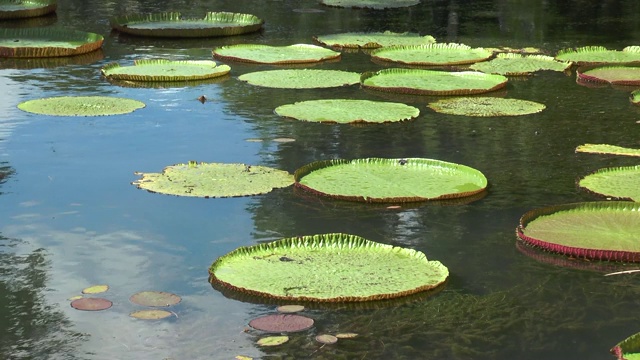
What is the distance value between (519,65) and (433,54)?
0.84 meters

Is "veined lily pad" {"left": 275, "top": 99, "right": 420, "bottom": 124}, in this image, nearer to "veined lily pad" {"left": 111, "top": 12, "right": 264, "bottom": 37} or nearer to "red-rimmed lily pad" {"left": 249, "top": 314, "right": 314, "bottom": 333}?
"red-rimmed lily pad" {"left": 249, "top": 314, "right": 314, "bottom": 333}

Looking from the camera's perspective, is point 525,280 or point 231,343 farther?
point 525,280

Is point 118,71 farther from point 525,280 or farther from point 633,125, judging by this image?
point 525,280

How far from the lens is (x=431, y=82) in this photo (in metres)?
8.16

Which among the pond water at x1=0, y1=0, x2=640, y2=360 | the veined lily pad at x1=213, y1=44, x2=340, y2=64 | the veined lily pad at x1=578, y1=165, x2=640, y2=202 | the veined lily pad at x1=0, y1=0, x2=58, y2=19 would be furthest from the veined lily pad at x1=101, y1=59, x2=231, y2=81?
the veined lily pad at x1=578, y1=165, x2=640, y2=202

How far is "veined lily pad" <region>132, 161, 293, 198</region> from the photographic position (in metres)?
5.38

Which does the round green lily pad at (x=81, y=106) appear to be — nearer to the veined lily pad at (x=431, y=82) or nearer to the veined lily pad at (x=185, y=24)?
the veined lily pad at (x=431, y=82)

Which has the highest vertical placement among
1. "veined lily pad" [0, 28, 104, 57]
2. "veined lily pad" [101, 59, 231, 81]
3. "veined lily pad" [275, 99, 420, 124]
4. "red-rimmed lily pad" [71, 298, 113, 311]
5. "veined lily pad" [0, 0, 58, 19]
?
"veined lily pad" [0, 0, 58, 19]

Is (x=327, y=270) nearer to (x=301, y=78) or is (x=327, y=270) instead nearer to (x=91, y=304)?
(x=91, y=304)

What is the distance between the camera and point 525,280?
4281 millimetres

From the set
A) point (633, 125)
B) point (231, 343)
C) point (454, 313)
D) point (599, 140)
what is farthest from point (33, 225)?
point (633, 125)

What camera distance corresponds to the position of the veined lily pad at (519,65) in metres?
8.79

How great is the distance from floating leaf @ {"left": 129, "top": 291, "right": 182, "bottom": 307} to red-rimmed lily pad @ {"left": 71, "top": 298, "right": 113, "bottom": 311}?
0.10m

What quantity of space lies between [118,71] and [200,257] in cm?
424
